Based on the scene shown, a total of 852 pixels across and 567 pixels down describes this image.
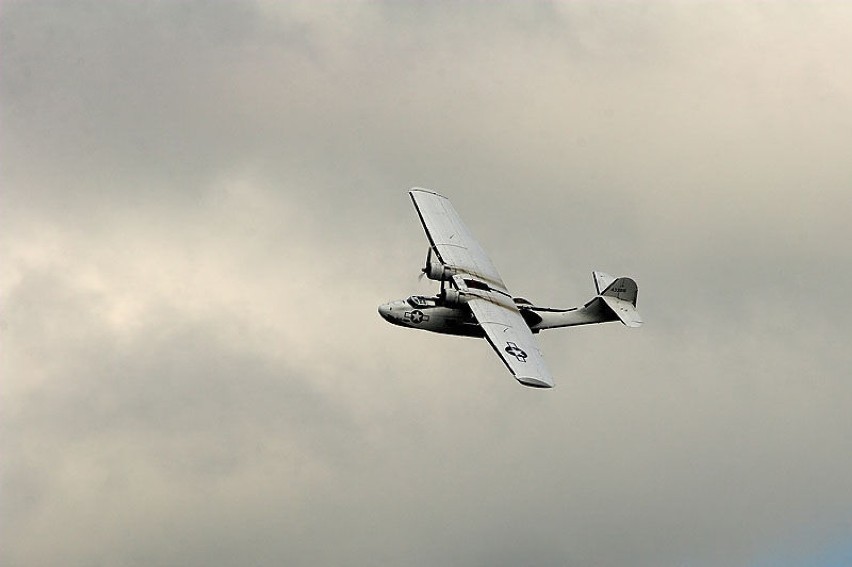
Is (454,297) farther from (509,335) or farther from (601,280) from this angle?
(601,280)


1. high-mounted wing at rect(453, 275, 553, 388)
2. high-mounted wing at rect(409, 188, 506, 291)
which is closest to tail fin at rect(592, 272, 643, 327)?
high-mounted wing at rect(409, 188, 506, 291)

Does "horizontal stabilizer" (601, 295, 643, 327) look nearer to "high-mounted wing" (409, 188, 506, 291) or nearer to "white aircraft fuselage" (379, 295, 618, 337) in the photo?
"white aircraft fuselage" (379, 295, 618, 337)

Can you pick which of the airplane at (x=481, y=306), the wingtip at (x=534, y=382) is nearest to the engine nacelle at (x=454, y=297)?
the airplane at (x=481, y=306)

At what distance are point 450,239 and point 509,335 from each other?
16820mm

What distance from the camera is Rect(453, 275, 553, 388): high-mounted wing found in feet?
352

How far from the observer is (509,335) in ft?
371

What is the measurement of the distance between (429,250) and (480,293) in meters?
7.00

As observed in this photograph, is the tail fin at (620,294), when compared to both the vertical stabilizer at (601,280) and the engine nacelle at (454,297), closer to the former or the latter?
the vertical stabilizer at (601,280)

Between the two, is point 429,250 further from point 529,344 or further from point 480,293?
point 529,344

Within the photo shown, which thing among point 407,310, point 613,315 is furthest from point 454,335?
point 613,315

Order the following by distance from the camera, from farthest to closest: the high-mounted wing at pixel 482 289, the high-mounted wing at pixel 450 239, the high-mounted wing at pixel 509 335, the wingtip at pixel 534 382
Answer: the high-mounted wing at pixel 450 239 → the high-mounted wing at pixel 482 289 → the high-mounted wing at pixel 509 335 → the wingtip at pixel 534 382

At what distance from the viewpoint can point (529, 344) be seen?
112688 mm

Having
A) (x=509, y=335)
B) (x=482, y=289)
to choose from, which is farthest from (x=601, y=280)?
(x=509, y=335)

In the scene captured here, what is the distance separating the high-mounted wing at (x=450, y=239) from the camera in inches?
4862
